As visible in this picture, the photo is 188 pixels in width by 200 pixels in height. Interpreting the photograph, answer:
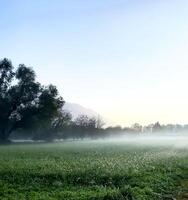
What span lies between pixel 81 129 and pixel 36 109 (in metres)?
→ 71.9

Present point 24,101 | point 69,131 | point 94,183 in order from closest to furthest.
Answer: point 94,183 < point 24,101 < point 69,131

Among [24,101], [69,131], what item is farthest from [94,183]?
[69,131]

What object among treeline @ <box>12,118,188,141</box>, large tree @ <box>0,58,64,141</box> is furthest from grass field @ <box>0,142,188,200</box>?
treeline @ <box>12,118,188,141</box>

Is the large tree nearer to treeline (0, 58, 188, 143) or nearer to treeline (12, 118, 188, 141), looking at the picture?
treeline (0, 58, 188, 143)

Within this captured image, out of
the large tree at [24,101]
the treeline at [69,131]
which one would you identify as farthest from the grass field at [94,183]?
the treeline at [69,131]

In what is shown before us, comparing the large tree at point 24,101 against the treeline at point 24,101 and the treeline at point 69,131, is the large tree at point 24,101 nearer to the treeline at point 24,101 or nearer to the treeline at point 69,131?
the treeline at point 24,101

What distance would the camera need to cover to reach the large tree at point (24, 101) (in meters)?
102

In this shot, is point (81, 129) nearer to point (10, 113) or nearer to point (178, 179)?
point (10, 113)

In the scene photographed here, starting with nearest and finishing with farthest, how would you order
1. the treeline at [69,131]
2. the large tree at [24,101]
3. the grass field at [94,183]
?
the grass field at [94,183] → the large tree at [24,101] → the treeline at [69,131]

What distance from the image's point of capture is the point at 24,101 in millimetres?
103312

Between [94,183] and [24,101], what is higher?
[24,101]

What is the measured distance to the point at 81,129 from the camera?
569ft

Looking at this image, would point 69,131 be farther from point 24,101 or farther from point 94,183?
point 94,183

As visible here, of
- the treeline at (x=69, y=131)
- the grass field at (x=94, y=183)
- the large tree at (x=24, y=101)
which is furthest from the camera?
the treeline at (x=69, y=131)
